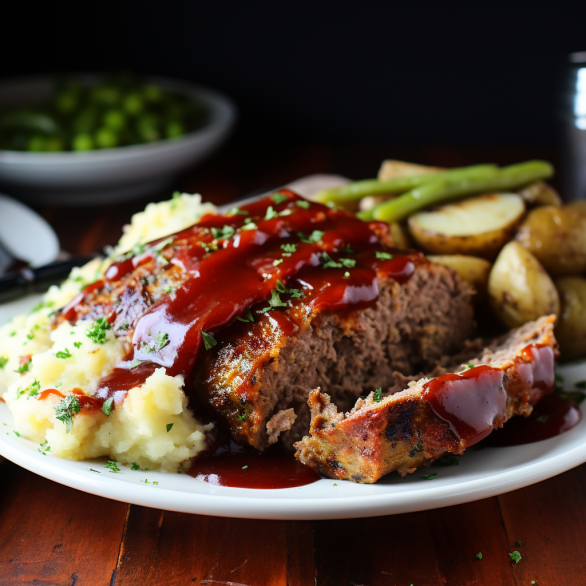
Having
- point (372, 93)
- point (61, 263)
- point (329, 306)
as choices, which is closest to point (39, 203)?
point (61, 263)

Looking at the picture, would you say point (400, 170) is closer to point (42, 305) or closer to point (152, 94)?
point (42, 305)

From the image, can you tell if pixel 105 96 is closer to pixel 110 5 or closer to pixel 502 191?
pixel 110 5

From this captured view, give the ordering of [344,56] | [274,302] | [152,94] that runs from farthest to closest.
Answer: [344,56] < [152,94] < [274,302]

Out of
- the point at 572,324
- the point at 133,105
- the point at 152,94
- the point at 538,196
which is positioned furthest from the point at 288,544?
the point at 152,94

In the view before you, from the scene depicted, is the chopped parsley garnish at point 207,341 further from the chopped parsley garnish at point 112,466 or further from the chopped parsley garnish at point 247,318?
the chopped parsley garnish at point 112,466

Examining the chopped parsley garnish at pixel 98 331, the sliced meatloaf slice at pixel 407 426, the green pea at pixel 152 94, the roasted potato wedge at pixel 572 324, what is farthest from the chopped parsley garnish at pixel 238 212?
the green pea at pixel 152 94
